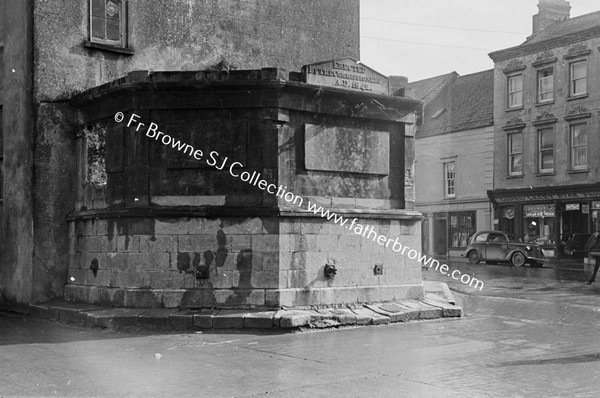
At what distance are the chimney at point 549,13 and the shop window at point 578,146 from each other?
7.95 metres

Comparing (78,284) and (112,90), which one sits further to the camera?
(78,284)

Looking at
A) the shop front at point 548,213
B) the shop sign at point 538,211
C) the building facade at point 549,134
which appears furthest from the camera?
the shop sign at point 538,211

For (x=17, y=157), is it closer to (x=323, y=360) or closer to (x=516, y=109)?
(x=323, y=360)

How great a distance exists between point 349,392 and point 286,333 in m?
4.55

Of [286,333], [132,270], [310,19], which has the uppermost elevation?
[310,19]

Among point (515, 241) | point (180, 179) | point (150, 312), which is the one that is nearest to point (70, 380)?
point (150, 312)

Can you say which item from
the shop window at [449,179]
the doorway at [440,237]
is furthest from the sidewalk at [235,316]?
the doorway at [440,237]

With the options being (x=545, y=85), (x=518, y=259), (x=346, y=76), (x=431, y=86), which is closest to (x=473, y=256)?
(x=518, y=259)

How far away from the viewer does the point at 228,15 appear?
16.9m

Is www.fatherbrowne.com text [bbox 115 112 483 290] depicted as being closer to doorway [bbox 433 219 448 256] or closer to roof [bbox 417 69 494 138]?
roof [bbox 417 69 494 138]

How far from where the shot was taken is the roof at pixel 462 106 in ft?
135

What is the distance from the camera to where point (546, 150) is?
36.9 m

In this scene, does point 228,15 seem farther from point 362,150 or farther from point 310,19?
point 362,150

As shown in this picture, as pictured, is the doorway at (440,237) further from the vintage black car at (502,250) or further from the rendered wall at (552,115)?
the vintage black car at (502,250)
